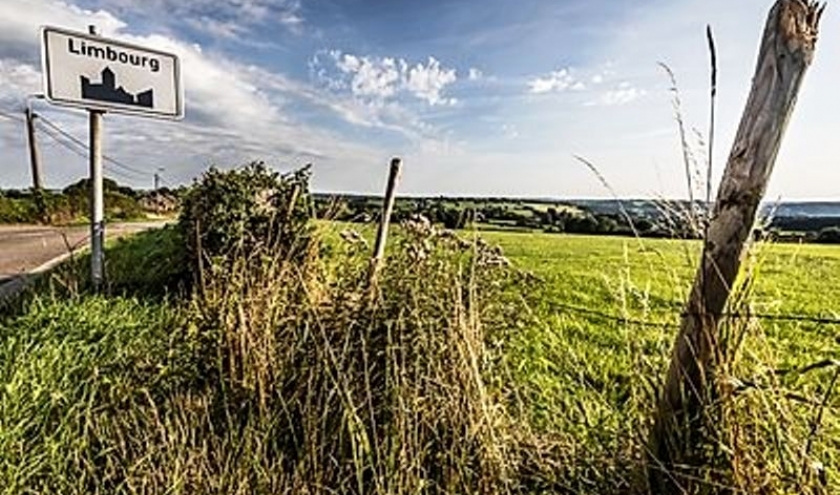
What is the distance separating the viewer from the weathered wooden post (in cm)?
225

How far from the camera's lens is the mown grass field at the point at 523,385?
2.72m

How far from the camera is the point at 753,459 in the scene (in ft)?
8.20

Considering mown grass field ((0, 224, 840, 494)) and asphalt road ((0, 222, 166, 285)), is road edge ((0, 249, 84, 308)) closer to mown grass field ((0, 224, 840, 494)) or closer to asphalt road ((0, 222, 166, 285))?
asphalt road ((0, 222, 166, 285))

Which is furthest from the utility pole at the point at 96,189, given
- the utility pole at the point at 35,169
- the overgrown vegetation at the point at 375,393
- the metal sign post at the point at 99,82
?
the utility pole at the point at 35,169

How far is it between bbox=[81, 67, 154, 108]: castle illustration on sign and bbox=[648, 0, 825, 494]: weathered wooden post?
241 inches

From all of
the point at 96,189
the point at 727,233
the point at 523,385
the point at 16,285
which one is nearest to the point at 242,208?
the point at 96,189

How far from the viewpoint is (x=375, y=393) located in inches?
139

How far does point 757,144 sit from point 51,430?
344cm

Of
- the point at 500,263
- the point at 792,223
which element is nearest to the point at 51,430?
the point at 500,263

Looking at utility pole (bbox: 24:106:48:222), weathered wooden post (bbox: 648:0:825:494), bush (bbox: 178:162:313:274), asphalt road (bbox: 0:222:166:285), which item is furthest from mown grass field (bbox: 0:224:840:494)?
utility pole (bbox: 24:106:48:222)

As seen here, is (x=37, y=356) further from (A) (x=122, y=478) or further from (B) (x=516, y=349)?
(B) (x=516, y=349)

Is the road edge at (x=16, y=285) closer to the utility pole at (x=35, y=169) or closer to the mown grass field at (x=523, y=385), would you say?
the mown grass field at (x=523, y=385)

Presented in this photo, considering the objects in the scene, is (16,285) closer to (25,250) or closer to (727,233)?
(25,250)

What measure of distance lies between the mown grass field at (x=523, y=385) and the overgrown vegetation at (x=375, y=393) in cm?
1
